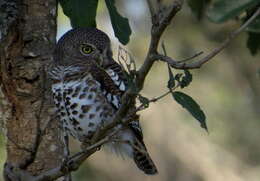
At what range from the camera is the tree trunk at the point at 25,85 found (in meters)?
4.18

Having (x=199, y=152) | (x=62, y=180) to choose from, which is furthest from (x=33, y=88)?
(x=199, y=152)

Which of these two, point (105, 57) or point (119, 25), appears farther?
point (105, 57)

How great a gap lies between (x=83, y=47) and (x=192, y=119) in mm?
4367

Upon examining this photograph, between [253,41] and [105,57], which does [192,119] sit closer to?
[105,57]

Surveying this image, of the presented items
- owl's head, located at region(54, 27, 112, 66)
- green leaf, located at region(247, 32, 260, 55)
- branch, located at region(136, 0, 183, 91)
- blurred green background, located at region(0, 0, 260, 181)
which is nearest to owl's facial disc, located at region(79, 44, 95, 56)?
owl's head, located at region(54, 27, 112, 66)

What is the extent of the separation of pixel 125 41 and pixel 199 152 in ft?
14.9

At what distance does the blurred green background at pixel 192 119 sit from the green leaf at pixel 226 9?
518 cm

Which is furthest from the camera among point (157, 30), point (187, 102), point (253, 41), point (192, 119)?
point (192, 119)

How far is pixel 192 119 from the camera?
9.04m

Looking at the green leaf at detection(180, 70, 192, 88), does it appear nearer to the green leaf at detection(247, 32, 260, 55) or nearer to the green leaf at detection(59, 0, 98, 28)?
the green leaf at detection(247, 32, 260, 55)

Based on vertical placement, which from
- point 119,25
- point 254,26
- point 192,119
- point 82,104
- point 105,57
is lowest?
point 192,119

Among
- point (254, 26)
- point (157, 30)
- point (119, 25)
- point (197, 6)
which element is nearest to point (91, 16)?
point (119, 25)

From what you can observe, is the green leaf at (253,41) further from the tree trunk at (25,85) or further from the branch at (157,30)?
the branch at (157,30)

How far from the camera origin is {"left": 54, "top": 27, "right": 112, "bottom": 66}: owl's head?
471 centimetres
